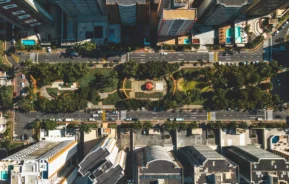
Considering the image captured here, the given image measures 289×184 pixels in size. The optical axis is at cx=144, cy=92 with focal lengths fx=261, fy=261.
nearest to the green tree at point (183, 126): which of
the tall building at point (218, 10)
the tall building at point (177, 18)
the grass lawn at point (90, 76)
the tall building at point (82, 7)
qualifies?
the grass lawn at point (90, 76)

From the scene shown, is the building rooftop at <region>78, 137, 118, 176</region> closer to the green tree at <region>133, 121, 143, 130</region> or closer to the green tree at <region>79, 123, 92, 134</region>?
the green tree at <region>79, 123, 92, 134</region>

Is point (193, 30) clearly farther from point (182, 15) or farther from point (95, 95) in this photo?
point (95, 95)

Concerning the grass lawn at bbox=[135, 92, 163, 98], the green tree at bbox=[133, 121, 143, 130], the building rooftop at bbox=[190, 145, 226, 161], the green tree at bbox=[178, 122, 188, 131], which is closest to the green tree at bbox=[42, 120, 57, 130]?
the green tree at bbox=[133, 121, 143, 130]

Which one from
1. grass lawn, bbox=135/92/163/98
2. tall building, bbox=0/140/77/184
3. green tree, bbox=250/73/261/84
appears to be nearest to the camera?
tall building, bbox=0/140/77/184

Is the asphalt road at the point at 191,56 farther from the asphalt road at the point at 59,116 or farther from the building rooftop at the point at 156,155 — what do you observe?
the building rooftop at the point at 156,155

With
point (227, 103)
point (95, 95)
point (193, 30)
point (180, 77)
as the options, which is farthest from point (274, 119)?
point (95, 95)

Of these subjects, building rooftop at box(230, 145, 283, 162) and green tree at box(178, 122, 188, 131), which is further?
green tree at box(178, 122, 188, 131)
